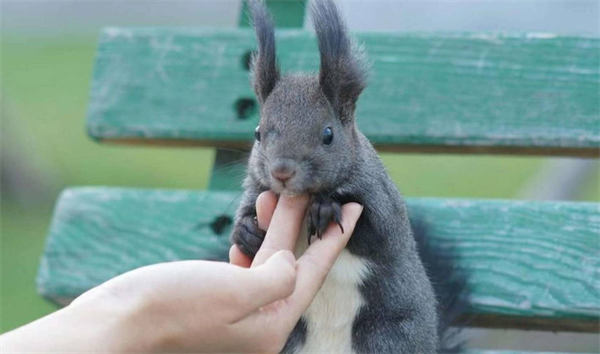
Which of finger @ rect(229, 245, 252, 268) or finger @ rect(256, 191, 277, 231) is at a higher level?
finger @ rect(256, 191, 277, 231)

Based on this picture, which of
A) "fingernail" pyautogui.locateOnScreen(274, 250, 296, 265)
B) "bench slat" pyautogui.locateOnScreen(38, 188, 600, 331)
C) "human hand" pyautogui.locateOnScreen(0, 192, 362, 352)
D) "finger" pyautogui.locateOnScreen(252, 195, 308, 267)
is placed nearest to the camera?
"human hand" pyautogui.locateOnScreen(0, 192, 362, 352)

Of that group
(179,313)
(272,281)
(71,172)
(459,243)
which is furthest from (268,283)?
(71,172)

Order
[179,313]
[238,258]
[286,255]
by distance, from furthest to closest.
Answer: [238,258]
[286,255]
[179,313]

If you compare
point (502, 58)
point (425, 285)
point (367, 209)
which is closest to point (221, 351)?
point (367, 209)

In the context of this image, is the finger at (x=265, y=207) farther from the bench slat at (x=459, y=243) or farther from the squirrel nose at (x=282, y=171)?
the bench slat at (x=459, y=243)

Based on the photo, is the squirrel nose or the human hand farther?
the squirrel nose

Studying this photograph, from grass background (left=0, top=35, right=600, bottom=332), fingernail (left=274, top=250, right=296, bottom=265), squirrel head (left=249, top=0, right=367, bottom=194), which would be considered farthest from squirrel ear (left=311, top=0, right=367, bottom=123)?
grass background (left=0, top=35, right=600, bottom=332)

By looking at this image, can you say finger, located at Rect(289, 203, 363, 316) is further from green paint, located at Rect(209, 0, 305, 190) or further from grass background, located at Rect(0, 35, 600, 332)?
grass background, located at Rect(0, 35, 600, 332)

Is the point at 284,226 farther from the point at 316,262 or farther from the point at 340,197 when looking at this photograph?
the point at 340,197
